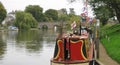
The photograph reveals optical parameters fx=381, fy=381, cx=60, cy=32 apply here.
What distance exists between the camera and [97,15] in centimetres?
5559

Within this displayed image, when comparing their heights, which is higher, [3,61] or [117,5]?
[117,5]

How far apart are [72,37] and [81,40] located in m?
0.64

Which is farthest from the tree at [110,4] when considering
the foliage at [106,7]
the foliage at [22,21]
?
the foliage at [22,21]

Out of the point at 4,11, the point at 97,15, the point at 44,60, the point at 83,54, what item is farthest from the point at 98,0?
the point at 4,11

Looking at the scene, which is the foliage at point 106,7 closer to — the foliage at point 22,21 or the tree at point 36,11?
the foliage at point 22,21

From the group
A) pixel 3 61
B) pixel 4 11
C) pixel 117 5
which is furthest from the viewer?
pixel 4 11

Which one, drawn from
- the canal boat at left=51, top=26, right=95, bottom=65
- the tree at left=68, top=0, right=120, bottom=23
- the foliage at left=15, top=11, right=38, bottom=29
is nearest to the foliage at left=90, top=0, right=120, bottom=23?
the tree at left=68, top=0, right=120, bottom=23

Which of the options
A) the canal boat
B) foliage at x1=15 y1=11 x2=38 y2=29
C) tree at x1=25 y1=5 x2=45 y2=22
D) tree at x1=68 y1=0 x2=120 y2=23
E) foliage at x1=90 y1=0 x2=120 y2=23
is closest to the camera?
the canal boat

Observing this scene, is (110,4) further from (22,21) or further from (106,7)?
(22,21)

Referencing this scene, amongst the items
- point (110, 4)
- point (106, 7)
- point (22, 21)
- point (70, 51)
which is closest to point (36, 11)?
point (22, 21)

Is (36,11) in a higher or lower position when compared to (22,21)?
higher

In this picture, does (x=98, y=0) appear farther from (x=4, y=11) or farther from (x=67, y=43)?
(x=4, y=11)

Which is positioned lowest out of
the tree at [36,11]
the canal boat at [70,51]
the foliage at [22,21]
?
the canal boat at [70,51]

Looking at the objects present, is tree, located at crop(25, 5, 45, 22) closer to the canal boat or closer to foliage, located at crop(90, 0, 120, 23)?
foliage, located at crop(90, 0, 120, 23)
